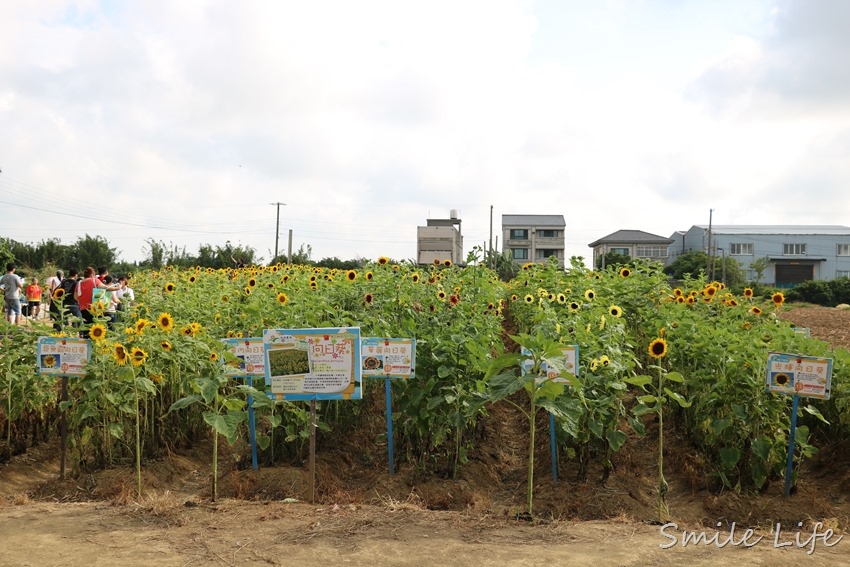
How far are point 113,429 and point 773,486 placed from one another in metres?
4.54

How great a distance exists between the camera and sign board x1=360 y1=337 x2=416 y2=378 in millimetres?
5285

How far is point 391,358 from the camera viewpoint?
5.32 m

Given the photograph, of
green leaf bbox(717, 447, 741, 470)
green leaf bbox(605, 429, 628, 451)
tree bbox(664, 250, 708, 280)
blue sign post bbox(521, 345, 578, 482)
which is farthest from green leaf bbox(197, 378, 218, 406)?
tree bbox(664, 250, 708, 280)

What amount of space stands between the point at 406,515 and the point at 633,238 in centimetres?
6986

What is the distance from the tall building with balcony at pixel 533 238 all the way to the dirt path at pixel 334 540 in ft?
222

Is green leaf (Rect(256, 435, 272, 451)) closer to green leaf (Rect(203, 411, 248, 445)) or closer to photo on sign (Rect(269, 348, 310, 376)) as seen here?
photo on sign (Rect(269, 348, 310, 376))

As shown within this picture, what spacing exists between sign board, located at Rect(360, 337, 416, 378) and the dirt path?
3.59 feet

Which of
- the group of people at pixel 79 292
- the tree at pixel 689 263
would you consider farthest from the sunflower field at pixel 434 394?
the tree at pixel 689 263

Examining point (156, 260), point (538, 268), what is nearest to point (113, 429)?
point (538, 268)

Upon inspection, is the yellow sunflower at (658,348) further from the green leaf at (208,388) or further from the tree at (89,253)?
the tree at (89,253)

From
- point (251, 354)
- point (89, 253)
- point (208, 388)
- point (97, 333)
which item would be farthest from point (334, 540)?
point (89, 253)

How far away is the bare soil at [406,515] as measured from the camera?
362 cm

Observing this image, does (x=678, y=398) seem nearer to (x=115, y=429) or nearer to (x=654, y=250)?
(x=115, y=429)

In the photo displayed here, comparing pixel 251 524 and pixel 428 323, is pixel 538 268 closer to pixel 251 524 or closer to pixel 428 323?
pixel 428 323
